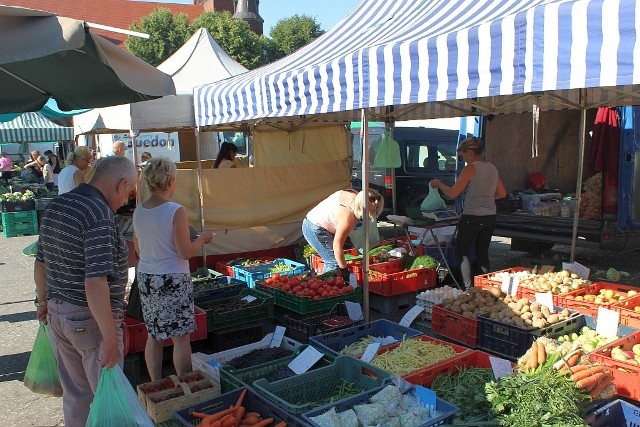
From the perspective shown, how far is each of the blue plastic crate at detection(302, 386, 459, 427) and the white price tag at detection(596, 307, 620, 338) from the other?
1.66 metres

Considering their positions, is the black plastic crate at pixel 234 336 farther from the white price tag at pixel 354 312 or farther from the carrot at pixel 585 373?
the carrot at pixel 585 373

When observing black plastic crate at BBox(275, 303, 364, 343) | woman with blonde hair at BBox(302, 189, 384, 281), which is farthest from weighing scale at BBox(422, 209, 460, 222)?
black plastic crate at BBox(275, 303, 364, 343)

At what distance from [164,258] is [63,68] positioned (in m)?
1.72

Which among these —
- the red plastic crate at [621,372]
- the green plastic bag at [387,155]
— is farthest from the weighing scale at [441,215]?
the red plastic crate at [621,372]

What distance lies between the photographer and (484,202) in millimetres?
6012

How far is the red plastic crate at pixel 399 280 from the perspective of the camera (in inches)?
242

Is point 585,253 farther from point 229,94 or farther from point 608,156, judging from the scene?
point 229,94

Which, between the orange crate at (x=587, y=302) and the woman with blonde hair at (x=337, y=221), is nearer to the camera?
the orange crate at (x=587, y=302)

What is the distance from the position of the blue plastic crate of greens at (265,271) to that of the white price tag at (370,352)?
2859mm

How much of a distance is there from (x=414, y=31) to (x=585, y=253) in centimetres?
693

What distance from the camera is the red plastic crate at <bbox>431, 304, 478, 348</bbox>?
4.45 meters

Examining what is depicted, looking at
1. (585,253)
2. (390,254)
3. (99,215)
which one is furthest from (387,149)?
(99,215)

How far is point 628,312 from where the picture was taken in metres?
4.36

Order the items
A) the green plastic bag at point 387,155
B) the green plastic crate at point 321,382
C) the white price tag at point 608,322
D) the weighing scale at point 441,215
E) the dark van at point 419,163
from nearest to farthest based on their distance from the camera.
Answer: the green plastic crate at point 321,382 → the white price tag at point 608,322 → the weighing scale at point 441,215 → the green plastic bag at point 387,155 → the dark van at point 419,163
